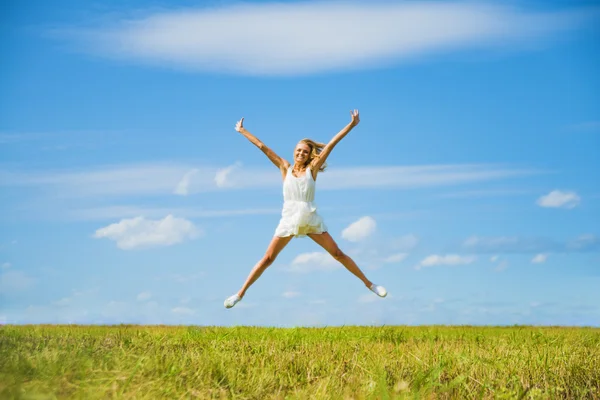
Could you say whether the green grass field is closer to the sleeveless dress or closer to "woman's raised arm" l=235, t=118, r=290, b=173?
the sleeveless dress

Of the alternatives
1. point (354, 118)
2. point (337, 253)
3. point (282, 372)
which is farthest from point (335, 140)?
point (282, 372)

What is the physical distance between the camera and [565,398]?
5363mm

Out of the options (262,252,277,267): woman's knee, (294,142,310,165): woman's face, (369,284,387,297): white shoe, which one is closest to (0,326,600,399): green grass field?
(262,252,277,267): woman's knee

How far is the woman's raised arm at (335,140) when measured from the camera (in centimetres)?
1038

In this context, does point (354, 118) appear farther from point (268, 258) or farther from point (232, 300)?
point (232, 300)

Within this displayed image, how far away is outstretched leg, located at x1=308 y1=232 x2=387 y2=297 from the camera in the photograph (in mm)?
10547

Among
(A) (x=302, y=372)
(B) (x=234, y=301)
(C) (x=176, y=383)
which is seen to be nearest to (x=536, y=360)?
(A) (x=302, y=372)

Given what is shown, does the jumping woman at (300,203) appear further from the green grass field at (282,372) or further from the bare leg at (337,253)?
the green grass field at (282,372)

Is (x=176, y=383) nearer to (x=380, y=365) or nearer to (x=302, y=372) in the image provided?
(x=302, y=372)

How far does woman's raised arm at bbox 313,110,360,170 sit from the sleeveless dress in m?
0.23

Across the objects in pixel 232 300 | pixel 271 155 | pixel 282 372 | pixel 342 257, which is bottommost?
pixel 282 372

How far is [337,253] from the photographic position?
35.2ft

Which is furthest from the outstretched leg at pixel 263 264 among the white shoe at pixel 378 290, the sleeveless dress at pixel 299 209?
the white shoe at pixel 378 290

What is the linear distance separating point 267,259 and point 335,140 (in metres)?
2.31
